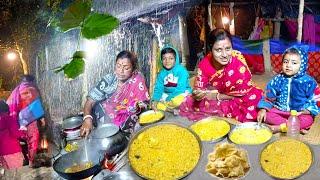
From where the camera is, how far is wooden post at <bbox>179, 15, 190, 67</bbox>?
4867 millimetres

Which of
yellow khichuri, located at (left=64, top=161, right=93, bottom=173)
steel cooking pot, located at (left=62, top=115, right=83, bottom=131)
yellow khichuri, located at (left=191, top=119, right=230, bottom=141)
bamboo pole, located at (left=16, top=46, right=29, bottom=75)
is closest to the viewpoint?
yellow khichuri, located at (left=191, top=119, right=230, bottom=141)

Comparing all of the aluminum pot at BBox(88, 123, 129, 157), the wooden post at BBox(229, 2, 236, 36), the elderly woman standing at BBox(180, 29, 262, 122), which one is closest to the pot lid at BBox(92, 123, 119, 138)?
the aluminum pot at BBox(88, 123, 129, 157)

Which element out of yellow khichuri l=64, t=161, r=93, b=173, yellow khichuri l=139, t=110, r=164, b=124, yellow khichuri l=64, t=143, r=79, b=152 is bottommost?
yellow khichuri l=64, t=161, r=93, b=173

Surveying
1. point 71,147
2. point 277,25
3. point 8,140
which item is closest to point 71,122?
point 71,147

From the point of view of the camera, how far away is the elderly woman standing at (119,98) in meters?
4.86

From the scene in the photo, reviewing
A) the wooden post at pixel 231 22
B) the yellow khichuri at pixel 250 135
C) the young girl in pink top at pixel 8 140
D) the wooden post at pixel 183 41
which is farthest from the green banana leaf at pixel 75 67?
the yellow khichuri at pixel 250 135

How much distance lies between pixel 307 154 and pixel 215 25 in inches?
87.7

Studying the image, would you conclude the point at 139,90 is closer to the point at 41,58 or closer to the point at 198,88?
the point at 198,88

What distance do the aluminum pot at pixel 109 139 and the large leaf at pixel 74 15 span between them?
1.56 meters

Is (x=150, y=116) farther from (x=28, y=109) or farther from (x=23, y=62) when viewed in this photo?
(x=23, y=62)

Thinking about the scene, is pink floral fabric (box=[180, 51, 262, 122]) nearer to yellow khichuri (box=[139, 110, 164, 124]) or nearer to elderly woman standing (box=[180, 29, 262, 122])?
elderly woman standing (box=[180, 29, 262, 122])

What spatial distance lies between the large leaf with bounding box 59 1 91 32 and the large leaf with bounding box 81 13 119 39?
8 cm

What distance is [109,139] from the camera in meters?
4.68

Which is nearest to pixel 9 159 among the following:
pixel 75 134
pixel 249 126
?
pixel 75 134
